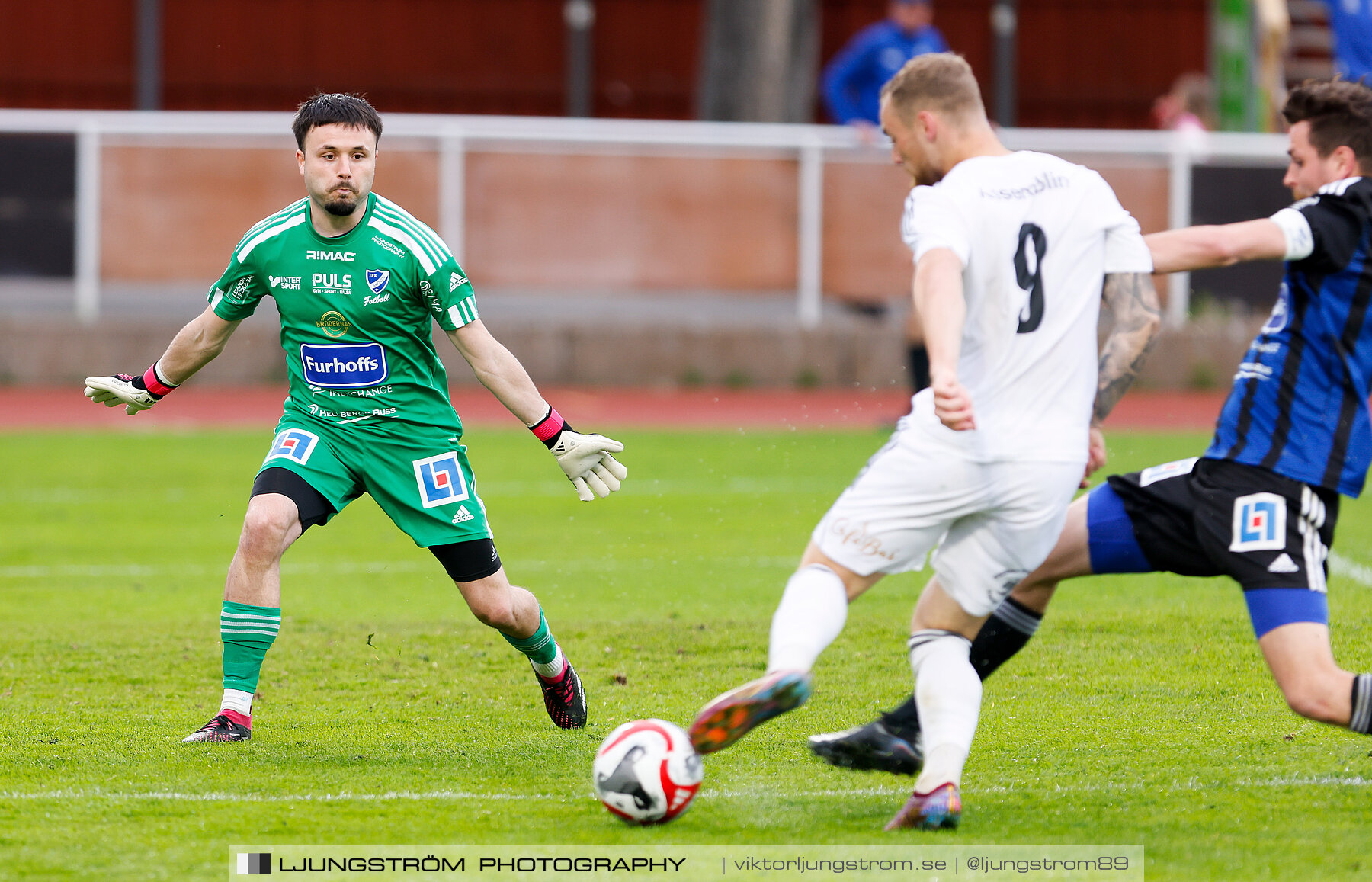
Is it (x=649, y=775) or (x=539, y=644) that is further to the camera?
(x=539, y=644)

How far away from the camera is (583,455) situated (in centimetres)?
508

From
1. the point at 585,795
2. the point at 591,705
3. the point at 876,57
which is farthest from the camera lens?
the point at 876,57

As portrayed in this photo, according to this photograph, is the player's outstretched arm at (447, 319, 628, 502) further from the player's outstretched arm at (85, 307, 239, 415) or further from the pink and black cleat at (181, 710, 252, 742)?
the pink and black cleat at (181, 710, 252, 742)

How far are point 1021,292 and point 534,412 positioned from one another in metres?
1.73

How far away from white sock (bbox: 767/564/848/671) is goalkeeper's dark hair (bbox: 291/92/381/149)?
205 centimetres

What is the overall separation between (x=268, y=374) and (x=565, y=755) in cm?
1155

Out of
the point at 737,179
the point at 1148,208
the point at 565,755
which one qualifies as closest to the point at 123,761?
the point at 565,755

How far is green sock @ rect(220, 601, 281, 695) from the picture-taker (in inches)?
201

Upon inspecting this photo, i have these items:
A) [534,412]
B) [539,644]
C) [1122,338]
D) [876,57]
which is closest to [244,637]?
[539,644]

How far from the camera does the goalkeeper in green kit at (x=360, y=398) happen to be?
5.08 m

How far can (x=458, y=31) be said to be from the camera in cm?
2506

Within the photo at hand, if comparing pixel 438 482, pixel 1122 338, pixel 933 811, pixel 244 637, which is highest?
pixel 1122 338

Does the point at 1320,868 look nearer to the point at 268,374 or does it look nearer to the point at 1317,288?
the point at 1317,288

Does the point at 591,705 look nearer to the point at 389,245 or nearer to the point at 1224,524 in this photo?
the point at 389,245
